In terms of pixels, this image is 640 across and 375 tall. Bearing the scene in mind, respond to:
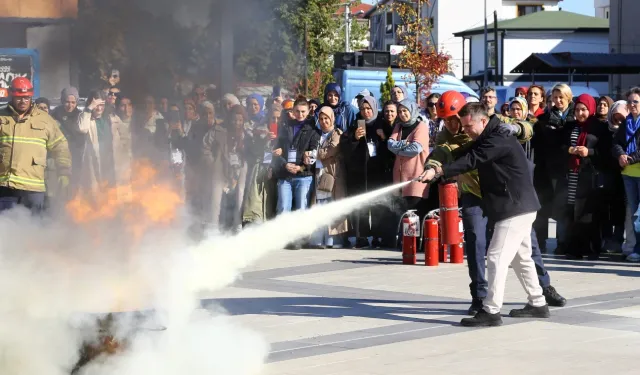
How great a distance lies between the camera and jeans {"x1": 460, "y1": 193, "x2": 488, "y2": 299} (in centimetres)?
998

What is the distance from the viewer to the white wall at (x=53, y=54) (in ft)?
17.9

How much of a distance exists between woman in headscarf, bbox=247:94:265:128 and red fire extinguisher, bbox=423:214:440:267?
15.1ft

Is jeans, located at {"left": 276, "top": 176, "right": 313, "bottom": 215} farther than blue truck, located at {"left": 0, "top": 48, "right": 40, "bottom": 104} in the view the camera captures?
Yes

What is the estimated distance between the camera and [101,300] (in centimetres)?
728

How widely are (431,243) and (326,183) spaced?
261cm

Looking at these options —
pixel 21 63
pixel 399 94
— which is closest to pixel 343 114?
pixel 399 94

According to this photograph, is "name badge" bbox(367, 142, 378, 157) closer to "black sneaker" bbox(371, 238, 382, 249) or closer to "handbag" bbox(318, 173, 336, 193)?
"handbag" bbox(318, 173, 336, 193)

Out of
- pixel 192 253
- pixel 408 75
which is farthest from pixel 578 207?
pixel 408 75

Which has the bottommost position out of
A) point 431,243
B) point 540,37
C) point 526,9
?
point 431,243

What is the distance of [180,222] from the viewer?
25.9 ft

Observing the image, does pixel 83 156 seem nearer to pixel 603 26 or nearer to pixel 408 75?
pixel 408 75

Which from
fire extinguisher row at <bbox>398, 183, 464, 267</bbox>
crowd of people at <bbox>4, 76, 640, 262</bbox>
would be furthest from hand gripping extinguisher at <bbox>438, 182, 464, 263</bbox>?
crowd of people at <bbox>4, 76, 640, 262</bbox>

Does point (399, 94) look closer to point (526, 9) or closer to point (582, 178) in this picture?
point (582, 178)

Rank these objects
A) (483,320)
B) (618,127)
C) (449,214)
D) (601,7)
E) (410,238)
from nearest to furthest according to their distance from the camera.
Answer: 1. (483,320)
2. (449,214)
3. (410,238)
4. (618,127)
5. (601,7)
